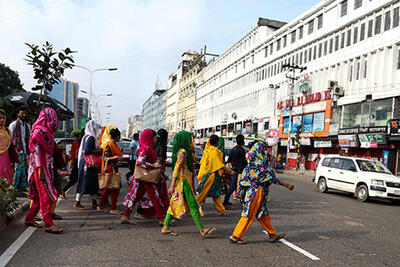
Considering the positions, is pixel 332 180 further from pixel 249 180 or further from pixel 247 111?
pixel 247 111

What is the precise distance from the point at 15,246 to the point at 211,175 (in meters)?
3.92

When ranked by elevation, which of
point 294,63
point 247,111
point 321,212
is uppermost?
point 294,63

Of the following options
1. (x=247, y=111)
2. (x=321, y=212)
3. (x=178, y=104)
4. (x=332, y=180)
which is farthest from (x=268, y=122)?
(x=178, y=104)

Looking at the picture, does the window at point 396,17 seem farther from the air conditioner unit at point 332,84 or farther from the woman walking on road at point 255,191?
the woman walking on road at point 255,191

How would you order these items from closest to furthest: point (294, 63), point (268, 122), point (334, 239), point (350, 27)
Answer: point (334, 239) < point (350, 27) < point (294, 63) < point (268, 122)

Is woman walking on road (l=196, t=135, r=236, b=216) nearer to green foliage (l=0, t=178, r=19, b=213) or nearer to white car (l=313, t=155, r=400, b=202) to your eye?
green foliage (l=0, t=178, r=19, b=213)

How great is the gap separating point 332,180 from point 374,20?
1942 cm

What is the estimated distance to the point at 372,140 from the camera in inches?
1035

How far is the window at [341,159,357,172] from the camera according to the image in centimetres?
1319

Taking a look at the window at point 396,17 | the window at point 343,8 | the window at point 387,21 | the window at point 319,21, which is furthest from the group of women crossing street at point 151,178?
the window at point 319,21

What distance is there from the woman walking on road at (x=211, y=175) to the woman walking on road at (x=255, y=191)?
1975mm

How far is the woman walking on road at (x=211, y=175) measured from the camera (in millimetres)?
7492

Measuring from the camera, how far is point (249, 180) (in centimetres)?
544

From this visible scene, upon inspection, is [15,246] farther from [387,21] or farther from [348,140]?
[387,21]
